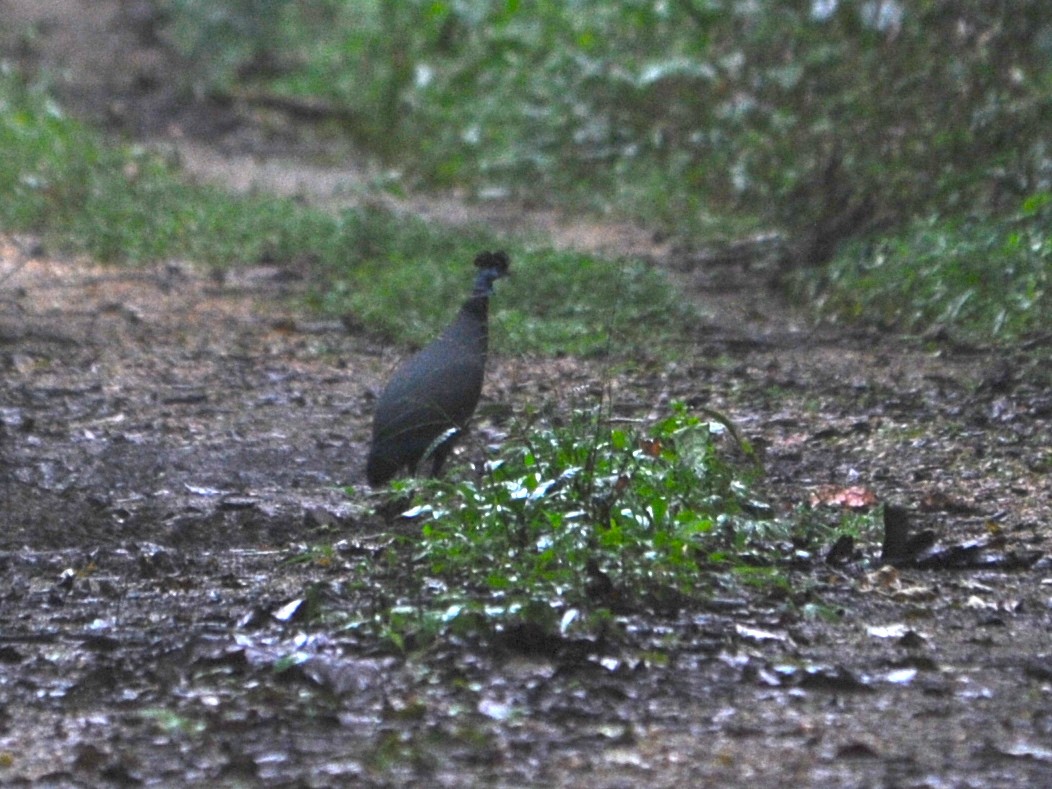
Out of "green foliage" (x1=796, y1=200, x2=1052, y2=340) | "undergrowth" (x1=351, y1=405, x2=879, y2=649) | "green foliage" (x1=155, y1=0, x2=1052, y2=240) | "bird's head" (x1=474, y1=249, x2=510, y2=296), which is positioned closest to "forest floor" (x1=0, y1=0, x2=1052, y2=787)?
"undergrowth" (x1=351, y1=405, x2=879, y2=649)

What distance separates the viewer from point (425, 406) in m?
5.00

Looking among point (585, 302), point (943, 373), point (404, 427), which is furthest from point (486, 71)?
point (404, 427)

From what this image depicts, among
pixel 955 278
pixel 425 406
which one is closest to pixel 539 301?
pixel 955 278

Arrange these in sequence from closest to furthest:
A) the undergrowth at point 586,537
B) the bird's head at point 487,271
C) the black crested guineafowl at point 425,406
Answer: the undergrowth at point 586,537 → the black crested guineafowl at point 425,406 → the bird's head at point 487,271

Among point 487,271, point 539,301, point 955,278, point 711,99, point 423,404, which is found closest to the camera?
point 423,404

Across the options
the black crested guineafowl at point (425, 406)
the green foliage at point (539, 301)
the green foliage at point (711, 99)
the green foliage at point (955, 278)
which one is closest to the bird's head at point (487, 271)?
the black crested guineafowl at point (425, 406)

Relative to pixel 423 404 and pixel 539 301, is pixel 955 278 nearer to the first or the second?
pixel 539 301

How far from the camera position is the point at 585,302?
26.0ft

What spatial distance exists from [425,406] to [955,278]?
11.2 ft

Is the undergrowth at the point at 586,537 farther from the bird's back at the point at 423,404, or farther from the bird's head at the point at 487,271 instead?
the bird's head at the point at 487,271

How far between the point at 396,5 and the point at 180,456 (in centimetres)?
1013

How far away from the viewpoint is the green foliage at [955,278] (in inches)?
287

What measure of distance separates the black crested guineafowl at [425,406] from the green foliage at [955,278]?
282 cm

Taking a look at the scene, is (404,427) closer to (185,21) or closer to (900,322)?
(900,322)
